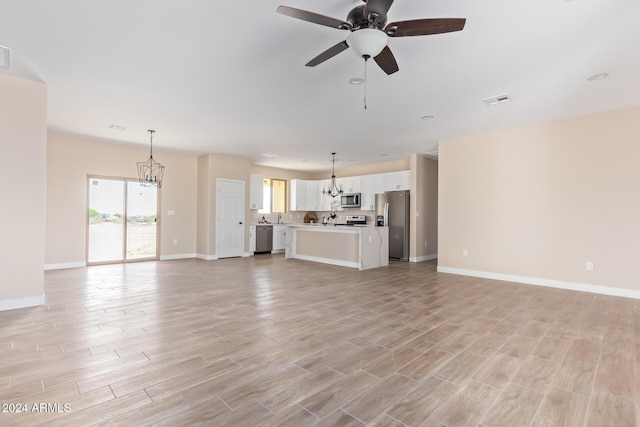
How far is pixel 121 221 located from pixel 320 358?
6725 millimetres

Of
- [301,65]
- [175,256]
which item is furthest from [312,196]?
[301,65]

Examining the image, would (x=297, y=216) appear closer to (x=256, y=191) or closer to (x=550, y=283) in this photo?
(x=256, y=191)

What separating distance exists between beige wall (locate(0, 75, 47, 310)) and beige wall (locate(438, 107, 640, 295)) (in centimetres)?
654

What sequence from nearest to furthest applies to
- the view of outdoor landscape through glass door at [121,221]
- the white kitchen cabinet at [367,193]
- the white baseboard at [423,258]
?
the view of outdoor landscape through glass door at [121,221] < the white baseboard at [423,258] < the white kitchen cabinet at [367,193]

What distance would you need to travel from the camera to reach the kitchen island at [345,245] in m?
6.60

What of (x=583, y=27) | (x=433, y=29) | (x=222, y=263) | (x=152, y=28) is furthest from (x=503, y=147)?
(x=222, y=263)

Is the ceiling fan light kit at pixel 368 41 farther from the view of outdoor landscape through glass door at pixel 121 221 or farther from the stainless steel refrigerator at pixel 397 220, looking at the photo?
the view of outdoor landscape through glass door at pixel 121 221

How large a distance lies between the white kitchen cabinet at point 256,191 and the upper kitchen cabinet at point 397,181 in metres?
3.78

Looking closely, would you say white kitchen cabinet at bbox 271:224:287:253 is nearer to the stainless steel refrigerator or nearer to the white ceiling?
the stainless steel refrigerator

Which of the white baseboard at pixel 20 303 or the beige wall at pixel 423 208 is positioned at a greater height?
the beige wall at pixel 423 208

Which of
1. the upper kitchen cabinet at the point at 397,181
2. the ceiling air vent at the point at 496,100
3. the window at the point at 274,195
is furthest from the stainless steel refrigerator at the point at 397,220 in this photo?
the ceiling air vent at the point at 496,100

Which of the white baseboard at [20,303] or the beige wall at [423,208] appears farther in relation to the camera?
the beige wall at [423,208]

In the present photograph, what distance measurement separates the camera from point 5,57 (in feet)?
10.3

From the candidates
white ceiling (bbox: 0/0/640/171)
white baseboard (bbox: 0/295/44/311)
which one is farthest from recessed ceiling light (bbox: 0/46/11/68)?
white baseboard (bbox: 0/295/44/311)
